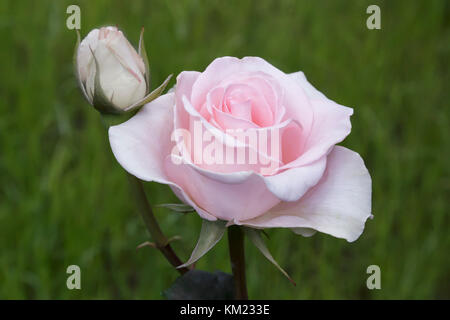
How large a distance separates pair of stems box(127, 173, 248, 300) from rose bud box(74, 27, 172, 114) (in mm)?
77

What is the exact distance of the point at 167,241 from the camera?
24.2 inches

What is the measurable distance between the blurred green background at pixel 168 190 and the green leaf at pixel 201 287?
2.19 ft

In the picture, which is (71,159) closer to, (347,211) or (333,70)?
(333,70)

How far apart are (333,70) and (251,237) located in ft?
4.34

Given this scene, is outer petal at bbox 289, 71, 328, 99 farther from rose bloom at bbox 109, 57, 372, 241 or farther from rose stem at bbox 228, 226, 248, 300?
rose stem at bbox 228, 226, 248, 300

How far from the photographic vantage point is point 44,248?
1.37m

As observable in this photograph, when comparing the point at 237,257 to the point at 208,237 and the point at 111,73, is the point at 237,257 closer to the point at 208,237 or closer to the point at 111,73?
the point at 208,237

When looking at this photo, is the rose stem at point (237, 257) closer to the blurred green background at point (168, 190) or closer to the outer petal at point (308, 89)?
the outer petal at point (308, 89)

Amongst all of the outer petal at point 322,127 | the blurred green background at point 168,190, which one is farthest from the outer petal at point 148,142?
the blurred green background at point 168,190

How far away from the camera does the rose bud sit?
1.82ft

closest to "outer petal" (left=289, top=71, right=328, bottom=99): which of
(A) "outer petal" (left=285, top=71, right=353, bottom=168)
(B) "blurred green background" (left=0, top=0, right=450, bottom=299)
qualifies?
(A) "outer petal" (left=285, top=71, right=353, bottom=168)

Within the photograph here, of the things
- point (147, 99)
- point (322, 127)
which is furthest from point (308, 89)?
point (147, 99)

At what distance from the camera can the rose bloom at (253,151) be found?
53cm

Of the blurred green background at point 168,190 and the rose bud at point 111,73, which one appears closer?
the rose bud at point 111,73
